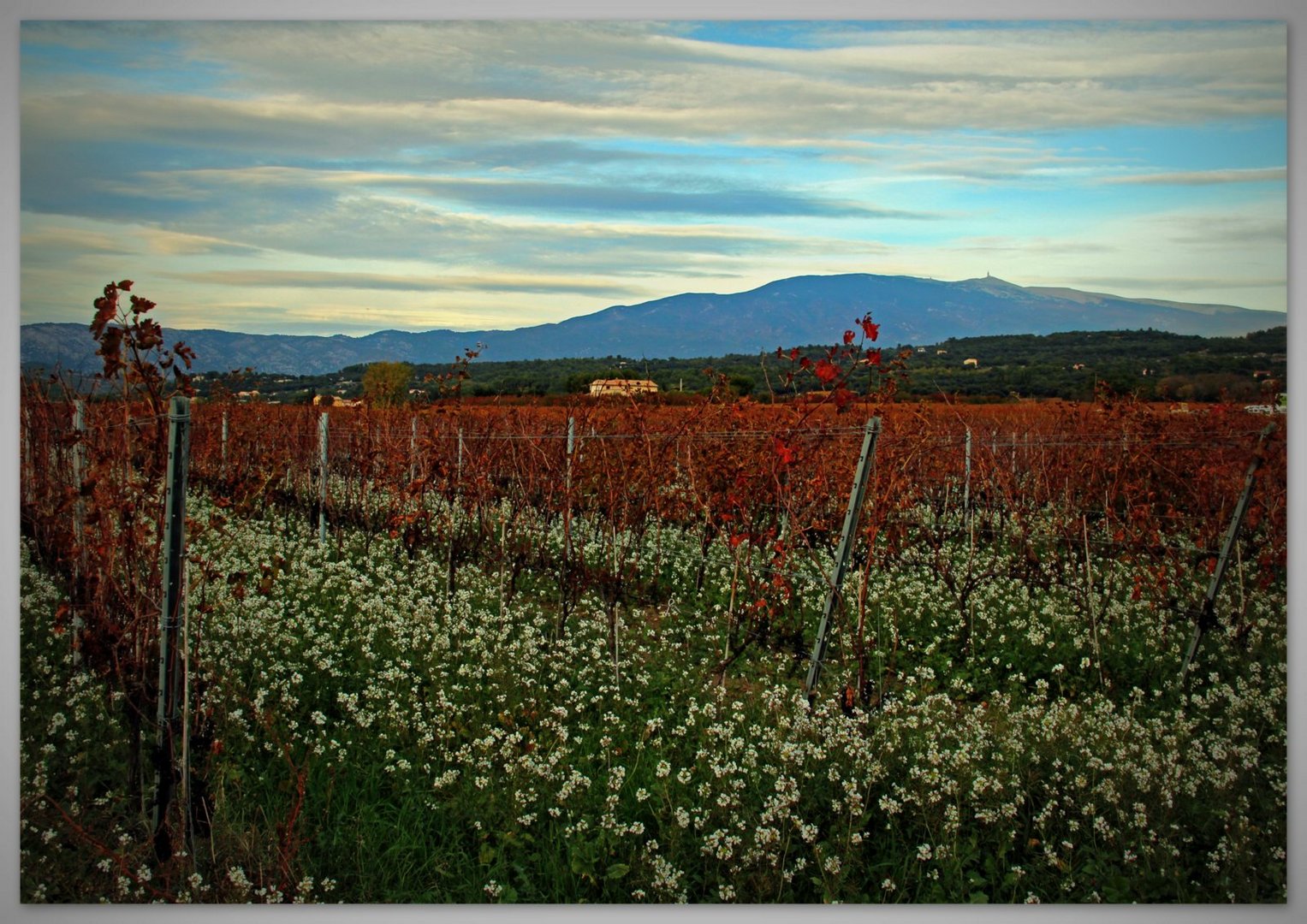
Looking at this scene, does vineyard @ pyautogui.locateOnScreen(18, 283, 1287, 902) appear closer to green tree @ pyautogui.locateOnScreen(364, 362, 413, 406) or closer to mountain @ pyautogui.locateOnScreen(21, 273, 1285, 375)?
mountain @ pyautogui.locateOnScreen(21, 273, 1285, 375)

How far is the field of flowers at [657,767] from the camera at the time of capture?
355 centimetres

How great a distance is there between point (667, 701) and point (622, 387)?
281 cm

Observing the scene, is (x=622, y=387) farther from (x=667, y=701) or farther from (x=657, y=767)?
(x=657, y=767)

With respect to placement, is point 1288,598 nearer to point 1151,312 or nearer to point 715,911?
point 1151,312

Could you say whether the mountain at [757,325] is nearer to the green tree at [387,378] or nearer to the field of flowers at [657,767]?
the green tree at [387,378]

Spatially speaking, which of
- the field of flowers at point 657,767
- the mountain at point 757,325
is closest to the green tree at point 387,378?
the mountain at point 757,325

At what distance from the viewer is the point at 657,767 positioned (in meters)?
3.77

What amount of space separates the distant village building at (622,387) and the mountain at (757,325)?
602 millimetres

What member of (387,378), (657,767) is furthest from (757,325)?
(387,378)

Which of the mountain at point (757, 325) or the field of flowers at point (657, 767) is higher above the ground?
the mountain at point (757, 325)

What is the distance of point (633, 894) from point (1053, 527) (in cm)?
527

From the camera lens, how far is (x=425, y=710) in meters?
4.39

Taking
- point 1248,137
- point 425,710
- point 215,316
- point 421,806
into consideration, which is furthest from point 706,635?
point 1248,137

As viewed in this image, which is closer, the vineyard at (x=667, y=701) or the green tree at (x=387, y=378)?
the vineyard at (x=667, y=701)
